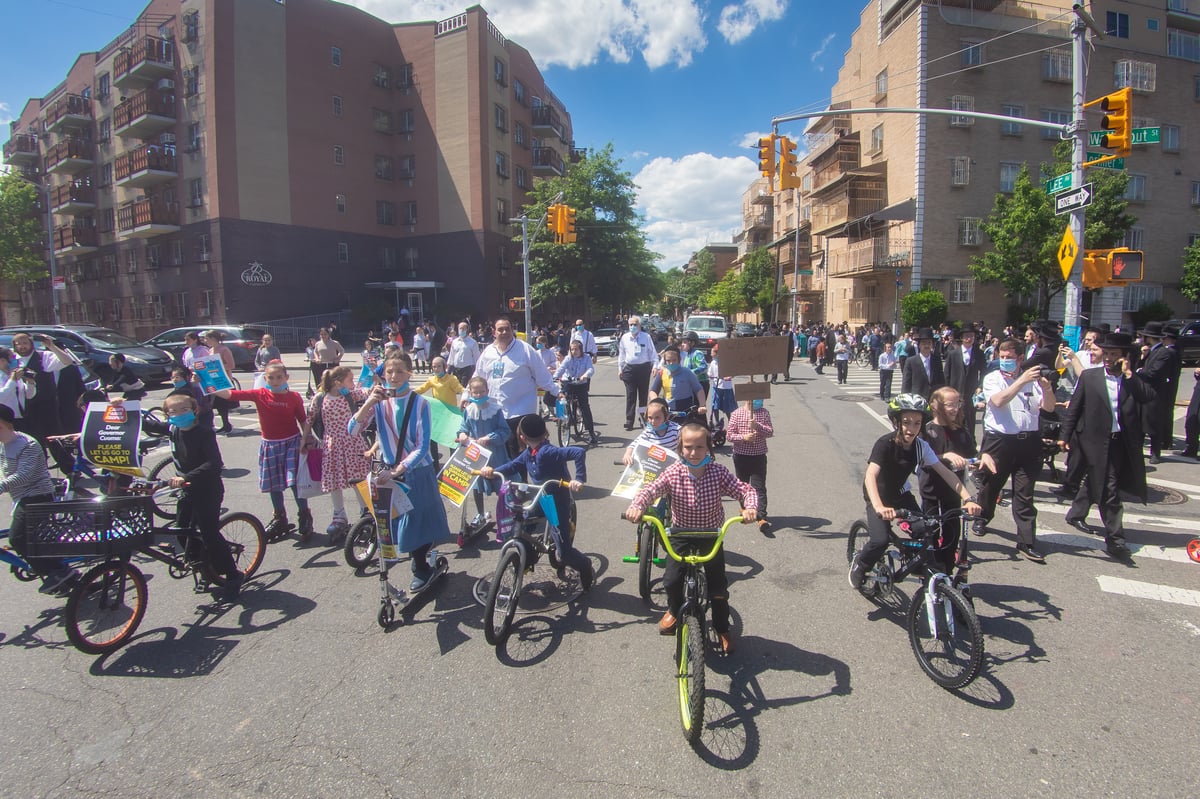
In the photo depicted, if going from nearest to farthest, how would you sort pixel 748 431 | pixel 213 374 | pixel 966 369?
1. pixel 748 431
2. pixel 213 374
3. pixel 966 369

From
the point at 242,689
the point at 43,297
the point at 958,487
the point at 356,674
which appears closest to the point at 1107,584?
the point at 958,487

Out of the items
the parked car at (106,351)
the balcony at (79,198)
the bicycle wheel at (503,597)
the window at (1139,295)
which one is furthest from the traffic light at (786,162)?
the balcony at (79,198)

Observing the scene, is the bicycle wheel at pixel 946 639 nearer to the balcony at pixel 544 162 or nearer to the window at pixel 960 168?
the window at pixel 960 168

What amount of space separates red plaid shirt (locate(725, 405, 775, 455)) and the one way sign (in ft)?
25.8

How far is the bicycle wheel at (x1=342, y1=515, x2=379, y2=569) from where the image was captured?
18.1ft

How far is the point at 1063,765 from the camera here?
305 cm

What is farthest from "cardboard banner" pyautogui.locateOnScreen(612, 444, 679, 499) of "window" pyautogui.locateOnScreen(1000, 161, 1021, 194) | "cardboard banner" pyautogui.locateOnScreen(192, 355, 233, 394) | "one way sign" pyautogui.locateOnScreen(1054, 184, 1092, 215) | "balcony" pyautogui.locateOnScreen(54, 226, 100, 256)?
"balcony" pyautogui.locateOnScreen(54, 226, 100, 256)

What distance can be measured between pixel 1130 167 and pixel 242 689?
44318 millimetres

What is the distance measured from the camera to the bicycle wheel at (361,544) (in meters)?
5.53

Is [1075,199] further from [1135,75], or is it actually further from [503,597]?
[1135,75]

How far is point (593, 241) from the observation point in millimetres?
38625

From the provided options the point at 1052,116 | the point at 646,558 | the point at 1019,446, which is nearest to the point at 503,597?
the point at 646,558

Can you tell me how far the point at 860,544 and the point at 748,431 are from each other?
4.60ft

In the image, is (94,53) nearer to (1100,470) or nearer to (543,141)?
(543,141)
